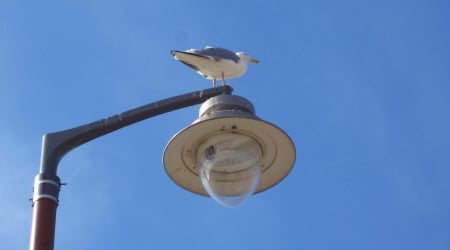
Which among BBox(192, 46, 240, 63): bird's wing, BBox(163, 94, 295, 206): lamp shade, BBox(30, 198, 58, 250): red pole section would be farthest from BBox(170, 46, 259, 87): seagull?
BBox(30, 198, 58, 250): red pole section

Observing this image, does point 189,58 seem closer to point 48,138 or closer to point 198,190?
point 198,190

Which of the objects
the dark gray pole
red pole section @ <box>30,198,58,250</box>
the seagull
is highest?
the seagull

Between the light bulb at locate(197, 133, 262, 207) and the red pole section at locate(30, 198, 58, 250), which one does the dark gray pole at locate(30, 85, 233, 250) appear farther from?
the light bulb at locate(197, 133, 262, 207)

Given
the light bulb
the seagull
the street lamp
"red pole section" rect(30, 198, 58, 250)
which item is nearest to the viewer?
"red pole section" rect(30, 198, 58, 250)

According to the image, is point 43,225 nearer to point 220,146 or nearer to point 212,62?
point 220,146

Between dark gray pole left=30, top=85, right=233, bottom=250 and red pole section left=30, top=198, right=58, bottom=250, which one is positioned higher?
dark gray pole left=30, top=85, right=233, bottom=250

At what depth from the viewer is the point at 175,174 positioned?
14.8 ft

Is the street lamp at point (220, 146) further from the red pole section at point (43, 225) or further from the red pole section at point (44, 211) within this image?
the red pole section at point (43, 225)

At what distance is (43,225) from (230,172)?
43.8 inches

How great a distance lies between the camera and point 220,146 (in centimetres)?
432

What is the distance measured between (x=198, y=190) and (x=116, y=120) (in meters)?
0.67

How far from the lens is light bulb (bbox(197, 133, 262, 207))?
433cm

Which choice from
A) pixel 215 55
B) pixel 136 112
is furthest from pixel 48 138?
pixel 215 55

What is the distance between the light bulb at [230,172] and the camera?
4.33 meters
